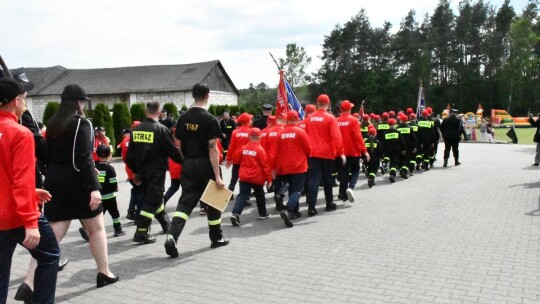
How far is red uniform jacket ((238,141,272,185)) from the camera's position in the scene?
28.7ft

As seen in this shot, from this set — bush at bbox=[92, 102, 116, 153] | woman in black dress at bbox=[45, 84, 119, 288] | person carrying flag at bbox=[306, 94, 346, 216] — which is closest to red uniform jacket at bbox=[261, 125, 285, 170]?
person carrying flag at bbox=[306, 94, 346, 216]

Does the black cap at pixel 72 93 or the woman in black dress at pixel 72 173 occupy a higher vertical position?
the black cap at pixel 72 93

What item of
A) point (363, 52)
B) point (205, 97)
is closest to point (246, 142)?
point (205, 97)

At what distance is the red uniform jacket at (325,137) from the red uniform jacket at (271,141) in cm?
64

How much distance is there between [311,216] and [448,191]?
432cm

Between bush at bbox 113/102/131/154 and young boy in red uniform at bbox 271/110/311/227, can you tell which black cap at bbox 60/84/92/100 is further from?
bush at bbox 113/102/131/154

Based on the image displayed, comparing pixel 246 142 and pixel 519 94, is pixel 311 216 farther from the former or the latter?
pixel 519 94

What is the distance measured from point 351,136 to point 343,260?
496cm

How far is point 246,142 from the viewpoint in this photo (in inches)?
386

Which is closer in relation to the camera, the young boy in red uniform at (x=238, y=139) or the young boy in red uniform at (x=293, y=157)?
the young boy in red uniform at (x=293, y=157)

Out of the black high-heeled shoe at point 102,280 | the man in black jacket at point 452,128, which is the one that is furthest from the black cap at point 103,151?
the man in black jacket at point 452,128

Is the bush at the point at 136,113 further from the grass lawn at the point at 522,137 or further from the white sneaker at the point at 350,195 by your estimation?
the grass lawn at the point at 522,137

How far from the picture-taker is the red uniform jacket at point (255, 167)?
8.74 m

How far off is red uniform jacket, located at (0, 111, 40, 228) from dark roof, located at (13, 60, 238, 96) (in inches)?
2198
